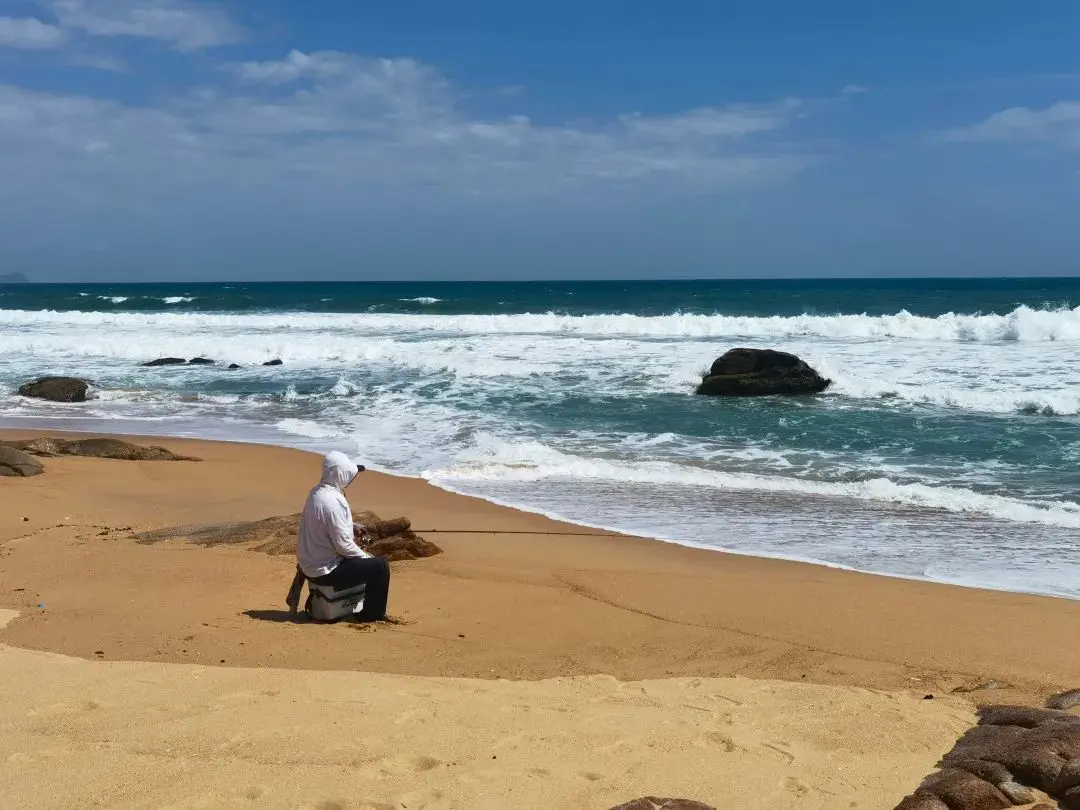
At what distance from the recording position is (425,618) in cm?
634

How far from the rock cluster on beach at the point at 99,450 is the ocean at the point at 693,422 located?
239cm

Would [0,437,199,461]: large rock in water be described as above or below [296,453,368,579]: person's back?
below

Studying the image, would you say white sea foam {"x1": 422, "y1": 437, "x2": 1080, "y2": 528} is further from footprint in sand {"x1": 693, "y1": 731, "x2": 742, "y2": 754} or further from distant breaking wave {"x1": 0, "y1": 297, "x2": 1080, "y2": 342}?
distant breaking wave {"x1": 0, "y1": 297, "x2": 1080, "y2": 342}

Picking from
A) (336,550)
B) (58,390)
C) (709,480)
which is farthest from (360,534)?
(58,390)

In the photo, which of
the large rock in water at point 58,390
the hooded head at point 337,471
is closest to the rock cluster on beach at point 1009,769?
the hooded head at point 337,471

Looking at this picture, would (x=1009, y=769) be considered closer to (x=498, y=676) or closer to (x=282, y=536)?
(x=498, y=676)

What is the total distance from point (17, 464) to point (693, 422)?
9736 mm

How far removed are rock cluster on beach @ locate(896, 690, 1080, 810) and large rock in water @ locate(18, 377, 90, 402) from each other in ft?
62.4

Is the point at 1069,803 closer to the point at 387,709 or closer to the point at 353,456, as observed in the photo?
the point at 387,709

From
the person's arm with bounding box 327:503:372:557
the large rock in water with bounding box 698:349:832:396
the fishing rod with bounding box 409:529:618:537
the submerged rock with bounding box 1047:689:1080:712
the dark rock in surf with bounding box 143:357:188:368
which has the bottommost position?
the fishing rod with bounding box 409:529:618:537

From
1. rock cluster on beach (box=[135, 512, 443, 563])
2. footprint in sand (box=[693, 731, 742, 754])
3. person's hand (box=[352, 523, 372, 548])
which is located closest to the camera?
footprint in sand (box=[693, 731, 742, 754])

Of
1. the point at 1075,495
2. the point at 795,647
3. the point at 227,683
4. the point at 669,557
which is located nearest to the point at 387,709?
the point at 227,683

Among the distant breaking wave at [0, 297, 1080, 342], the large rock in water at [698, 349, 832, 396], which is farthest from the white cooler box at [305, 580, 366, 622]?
the distant breaking wave at [0, 297, 1080, 342]

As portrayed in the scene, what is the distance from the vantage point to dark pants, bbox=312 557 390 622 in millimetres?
6133
